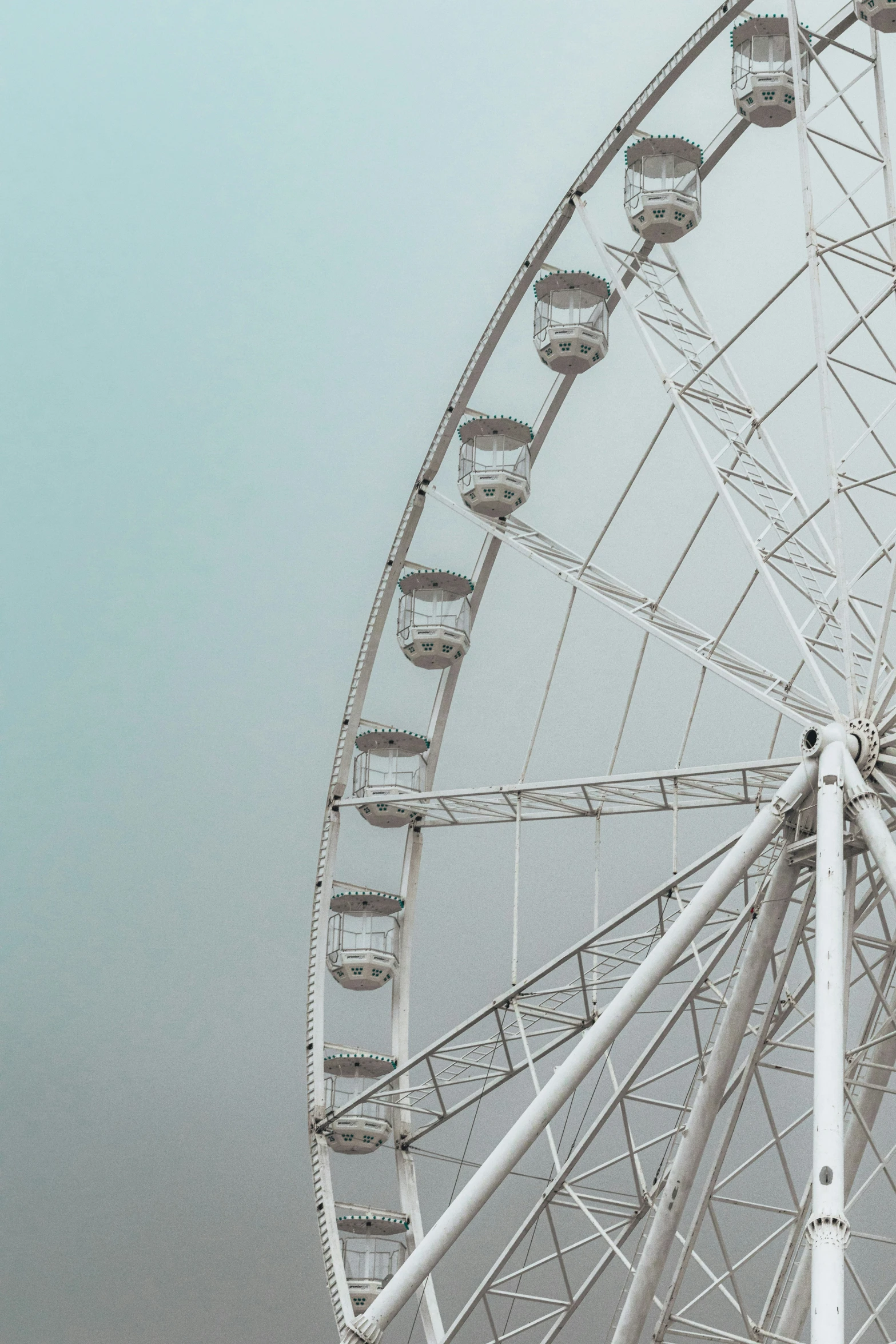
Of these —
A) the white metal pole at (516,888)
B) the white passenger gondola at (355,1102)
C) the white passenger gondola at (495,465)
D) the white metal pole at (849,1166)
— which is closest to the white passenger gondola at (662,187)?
the white passenger gondola at (495,465)

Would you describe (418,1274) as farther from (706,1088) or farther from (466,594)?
(466,594)

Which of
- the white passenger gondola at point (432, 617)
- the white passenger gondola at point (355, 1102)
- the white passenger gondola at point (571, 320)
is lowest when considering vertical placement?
the white passenger gondola at point (355, 1102)

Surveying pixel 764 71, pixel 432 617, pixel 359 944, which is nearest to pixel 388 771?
pixel 432 617

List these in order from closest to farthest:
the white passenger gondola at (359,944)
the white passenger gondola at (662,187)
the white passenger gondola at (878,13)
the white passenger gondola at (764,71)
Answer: the white passenger gondola at (878,13), the white passenger gondola at (764,71), the white passenger gondola at (662,187), the white passenger gondola at (359,944)

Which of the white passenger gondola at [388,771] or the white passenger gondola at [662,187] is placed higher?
the white passenger gondola at [662,187]

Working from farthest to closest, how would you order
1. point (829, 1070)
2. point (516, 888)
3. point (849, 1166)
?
point (516, 888)
point (849, 1166)
point (829, 1070)

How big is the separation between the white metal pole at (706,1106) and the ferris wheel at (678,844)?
41mm

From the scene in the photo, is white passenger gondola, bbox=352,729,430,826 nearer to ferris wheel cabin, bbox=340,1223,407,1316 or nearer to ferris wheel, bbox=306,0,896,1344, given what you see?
ferris wheel, bbox=306,0,896,1344

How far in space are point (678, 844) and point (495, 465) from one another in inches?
265

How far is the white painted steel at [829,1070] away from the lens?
13.0 metres

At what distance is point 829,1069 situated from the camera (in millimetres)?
14461

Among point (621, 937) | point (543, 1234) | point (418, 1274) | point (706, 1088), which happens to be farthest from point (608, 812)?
point (543, 1234)

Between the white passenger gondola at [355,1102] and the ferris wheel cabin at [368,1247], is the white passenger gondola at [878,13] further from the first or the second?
the ferris wheel cabin at [368,1247]

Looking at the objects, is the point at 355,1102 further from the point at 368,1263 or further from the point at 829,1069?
the point at 829,1069
